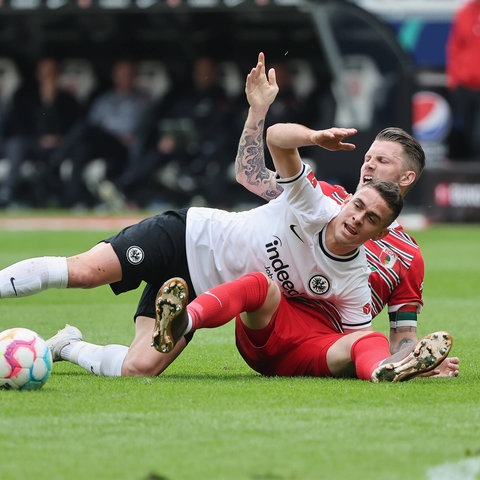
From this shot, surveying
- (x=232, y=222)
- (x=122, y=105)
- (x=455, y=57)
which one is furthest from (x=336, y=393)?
(x=122, y=105)

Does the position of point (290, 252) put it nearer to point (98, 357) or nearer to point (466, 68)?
point (98, 357)

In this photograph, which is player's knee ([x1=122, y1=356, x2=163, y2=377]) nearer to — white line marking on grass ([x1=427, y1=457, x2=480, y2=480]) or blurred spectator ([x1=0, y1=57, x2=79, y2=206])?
white line marking on grass ([x1=427, y1=457, x2=480, y2=480])

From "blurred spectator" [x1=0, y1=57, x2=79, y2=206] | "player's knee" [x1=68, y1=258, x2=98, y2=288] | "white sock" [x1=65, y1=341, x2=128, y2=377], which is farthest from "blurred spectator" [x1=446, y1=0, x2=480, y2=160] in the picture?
"player's knee" [x1=68, y1=258, x2=98, y2=288]

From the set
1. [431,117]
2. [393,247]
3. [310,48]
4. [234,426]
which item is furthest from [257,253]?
[310,48]

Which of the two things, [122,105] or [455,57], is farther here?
[122,105]

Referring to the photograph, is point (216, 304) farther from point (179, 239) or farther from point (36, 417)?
point (36, 417)

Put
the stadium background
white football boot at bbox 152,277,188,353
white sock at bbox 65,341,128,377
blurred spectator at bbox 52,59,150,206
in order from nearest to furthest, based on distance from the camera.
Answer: white football boot at bbox 152,277,188,353 → white sock at bbox 65,341,128,377 → the stadium background → blurred spectator at bbox 52,59,150,206

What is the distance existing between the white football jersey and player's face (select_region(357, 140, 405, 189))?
48cm

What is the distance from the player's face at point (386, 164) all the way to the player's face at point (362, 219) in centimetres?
66

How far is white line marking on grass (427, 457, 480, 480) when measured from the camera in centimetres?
453

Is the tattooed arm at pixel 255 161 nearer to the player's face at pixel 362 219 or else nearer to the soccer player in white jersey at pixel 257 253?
the soccer player in white jersey at pixel 257 253

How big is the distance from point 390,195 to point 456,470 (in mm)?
2260

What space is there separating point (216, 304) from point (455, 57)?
14.8 m

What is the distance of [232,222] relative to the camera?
704 centimetres
